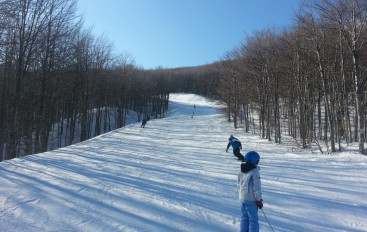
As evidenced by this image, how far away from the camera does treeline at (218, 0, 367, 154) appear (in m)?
16.2

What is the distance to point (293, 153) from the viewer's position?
57.6 ft

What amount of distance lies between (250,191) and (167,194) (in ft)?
11.4

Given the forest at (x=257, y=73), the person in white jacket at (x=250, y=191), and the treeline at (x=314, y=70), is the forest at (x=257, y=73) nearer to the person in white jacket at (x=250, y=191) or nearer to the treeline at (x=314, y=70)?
the treeline at (x=314, y=70)

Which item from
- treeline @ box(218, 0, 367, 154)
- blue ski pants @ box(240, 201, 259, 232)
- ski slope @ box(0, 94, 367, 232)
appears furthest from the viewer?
Result: treeline @ box(218, 0, 367, 154)

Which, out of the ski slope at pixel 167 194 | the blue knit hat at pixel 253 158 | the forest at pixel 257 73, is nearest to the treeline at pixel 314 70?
the forest at pixel 257 73

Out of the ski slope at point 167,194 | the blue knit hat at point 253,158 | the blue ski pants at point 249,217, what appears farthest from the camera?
the ski slope at point 167,194

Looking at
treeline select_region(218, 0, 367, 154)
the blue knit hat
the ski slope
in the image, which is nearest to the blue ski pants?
the ski slope

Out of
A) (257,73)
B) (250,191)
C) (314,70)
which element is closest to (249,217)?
(250,191)

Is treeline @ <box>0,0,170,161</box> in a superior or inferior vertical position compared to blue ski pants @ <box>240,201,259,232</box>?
superior

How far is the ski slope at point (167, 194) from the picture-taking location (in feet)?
21.6

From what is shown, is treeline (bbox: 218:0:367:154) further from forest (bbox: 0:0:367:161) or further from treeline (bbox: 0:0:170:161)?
treeline (bbox: 0:0:170:161)

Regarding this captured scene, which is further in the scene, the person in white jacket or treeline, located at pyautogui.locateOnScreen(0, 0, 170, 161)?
treeline, located at pyautogui.locateOnScreen(0, 0, 170, 161)

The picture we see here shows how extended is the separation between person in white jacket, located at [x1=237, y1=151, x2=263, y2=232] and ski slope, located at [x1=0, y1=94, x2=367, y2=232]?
1.74ft

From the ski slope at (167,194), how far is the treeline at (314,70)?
17.8ft
